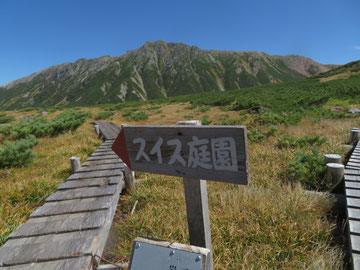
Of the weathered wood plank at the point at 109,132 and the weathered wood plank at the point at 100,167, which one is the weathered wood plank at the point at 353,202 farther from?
the weathered wood plank at the point at 109,132

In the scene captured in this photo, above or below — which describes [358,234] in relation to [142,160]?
below

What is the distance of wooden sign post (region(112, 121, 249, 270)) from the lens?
1183 millimetres

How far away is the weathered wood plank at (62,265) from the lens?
1.67m

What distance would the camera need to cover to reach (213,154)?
125cm

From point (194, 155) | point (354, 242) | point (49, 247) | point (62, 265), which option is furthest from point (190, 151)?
point (354, 242)

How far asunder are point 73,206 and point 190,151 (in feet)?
7.22

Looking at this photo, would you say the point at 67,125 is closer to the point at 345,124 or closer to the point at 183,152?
the point at 183,152

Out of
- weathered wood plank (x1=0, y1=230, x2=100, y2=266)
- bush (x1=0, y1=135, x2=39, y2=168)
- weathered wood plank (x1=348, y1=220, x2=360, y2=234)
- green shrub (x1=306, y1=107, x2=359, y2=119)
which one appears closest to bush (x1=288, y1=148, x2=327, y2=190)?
weathered wood plank (x1=348, y1=220, x2=360, y2=234)

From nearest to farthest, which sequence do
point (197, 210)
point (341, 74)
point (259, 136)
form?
point (197, 210) < point (259, 136) < point (341, 74)

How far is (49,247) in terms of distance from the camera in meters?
1.91

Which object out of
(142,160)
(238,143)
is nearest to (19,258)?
(142,160)

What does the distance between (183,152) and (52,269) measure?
157 cm

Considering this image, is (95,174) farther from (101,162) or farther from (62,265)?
(62,265)

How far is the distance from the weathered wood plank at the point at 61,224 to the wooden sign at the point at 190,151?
1.19 meters
